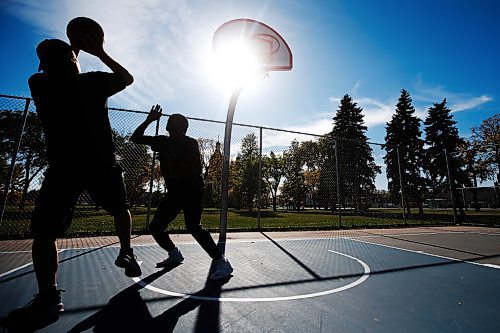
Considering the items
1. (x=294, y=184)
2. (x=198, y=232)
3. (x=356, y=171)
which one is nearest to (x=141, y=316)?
(x=198, y=232)

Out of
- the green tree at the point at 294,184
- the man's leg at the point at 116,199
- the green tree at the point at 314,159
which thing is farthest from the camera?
the green tree at the point at 294,184

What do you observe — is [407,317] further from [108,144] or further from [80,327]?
[108,144]

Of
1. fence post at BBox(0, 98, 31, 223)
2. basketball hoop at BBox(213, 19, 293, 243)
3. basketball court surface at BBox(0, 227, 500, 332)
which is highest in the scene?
basketball hoop at BBox(213, 19, 293, 243)

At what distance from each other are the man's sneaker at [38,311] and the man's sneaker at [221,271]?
1.45 metres

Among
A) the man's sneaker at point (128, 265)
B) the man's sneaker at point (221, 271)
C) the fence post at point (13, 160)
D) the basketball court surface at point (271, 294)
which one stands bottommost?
the basketball court surface at point (271, 294)

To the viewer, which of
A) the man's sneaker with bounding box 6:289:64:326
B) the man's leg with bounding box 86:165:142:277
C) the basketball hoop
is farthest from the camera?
the basketball hoop

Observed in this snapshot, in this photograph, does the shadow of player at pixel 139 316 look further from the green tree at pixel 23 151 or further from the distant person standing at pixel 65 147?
the green tree at pixel 23 151

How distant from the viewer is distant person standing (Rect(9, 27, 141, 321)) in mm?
1908

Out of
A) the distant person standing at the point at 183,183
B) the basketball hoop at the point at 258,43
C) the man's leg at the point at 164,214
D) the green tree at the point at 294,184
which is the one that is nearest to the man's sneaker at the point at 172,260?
the man's leg at the point at 164,214

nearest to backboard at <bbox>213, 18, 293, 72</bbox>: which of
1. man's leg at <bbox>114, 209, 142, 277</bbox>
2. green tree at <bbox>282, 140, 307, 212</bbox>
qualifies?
man's leg at <bbox>114, 209, 142, 277</bbox>

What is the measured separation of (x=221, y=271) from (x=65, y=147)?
2.04m

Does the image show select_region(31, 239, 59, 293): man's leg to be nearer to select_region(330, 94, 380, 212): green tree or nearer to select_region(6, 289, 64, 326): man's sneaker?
select_region(6, 289, 64, 326): man's sneaker

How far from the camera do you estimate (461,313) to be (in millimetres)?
2201

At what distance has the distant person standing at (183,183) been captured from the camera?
10.0 feet
